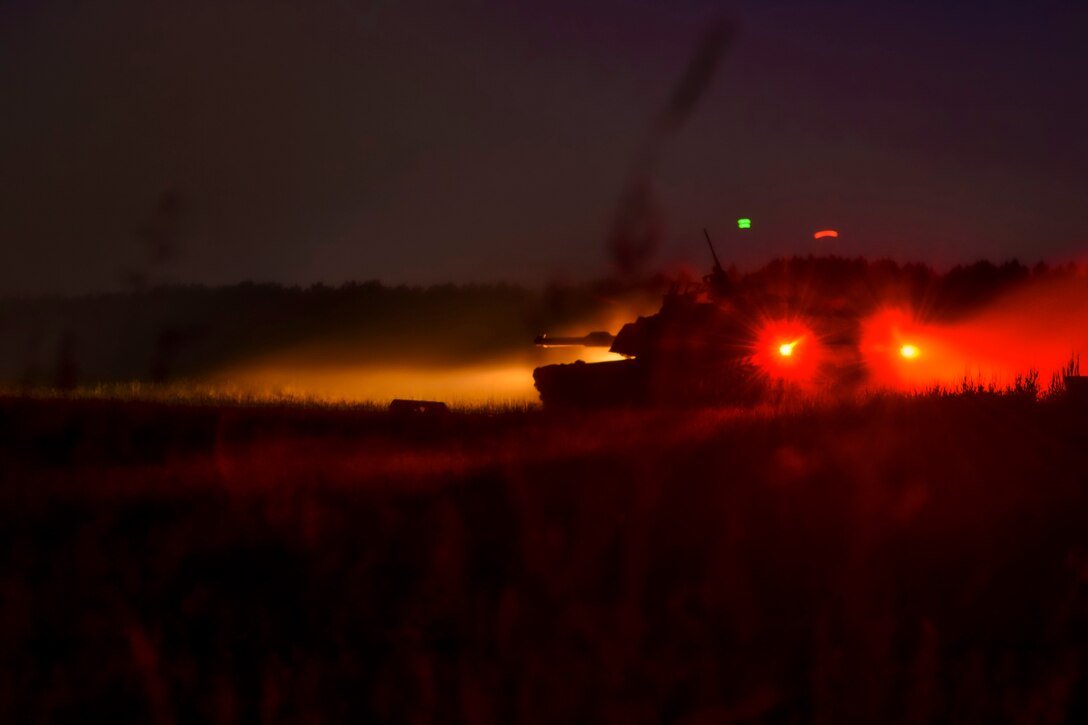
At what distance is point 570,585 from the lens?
6.42 metres

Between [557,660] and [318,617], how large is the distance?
1574mm

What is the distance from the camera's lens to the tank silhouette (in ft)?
63.9

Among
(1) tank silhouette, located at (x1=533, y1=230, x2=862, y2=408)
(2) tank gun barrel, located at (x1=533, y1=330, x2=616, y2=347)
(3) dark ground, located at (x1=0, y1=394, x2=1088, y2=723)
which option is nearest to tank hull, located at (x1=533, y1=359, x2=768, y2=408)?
(1) tank silhouette, located at (x1=533, y1=230, x2=862, y2=408)

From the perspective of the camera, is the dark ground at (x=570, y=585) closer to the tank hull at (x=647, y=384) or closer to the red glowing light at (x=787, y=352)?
the tank hull at (x=647, y=384)

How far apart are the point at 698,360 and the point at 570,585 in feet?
44.8

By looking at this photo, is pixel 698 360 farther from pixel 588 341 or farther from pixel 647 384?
pixel 588 341

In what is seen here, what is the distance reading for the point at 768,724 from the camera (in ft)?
15.4

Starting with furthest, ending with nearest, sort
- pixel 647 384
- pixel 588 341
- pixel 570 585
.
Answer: pixel 588 341
pixel 647 384
pixel 570 585

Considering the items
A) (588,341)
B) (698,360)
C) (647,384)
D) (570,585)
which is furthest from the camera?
(588,341)

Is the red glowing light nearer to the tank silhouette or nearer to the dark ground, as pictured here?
the tank silhouette

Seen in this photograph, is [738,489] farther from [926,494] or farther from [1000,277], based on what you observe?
[1000,277]

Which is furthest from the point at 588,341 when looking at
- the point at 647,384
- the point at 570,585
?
the point at 570,585

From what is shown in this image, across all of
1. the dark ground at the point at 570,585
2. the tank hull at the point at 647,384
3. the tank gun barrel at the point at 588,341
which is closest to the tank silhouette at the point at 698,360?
the tank hull at the point at 647,384

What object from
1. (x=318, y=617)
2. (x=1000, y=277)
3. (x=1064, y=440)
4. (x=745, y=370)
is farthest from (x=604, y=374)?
(x=1000, y=277)
